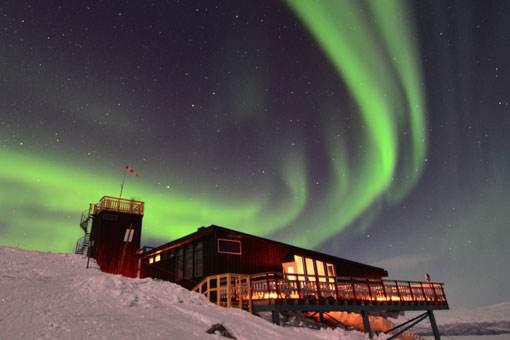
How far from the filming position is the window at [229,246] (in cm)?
2127

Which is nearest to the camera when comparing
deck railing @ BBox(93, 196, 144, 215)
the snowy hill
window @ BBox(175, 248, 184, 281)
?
the snowy hill

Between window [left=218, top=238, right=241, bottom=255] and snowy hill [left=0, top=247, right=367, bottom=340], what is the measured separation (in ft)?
23.2

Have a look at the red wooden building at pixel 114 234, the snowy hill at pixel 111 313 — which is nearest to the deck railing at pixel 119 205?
the red wooden building at pixel 114 234

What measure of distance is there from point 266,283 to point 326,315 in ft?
24.9

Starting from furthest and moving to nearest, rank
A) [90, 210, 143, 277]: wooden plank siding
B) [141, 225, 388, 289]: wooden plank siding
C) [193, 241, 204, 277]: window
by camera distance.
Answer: [90, 210, 143, 277]: wooden plank siding < [193, 241, 204, 277]: window < [141, 225, 388, 289]: wooden plank siding

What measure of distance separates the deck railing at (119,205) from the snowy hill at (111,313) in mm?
20697

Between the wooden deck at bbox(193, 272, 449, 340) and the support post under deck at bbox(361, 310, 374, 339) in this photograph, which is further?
the support post under deck at bbox(361, 310, 374, 339)

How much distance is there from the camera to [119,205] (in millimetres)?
34031

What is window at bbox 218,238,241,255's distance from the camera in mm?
21266

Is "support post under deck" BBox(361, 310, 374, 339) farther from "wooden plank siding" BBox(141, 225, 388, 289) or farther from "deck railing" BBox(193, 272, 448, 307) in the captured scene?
"wooden plank siding" BBox(141, 225, 388, 289)

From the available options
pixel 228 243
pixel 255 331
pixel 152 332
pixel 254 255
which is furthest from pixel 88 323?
pixel 254 255

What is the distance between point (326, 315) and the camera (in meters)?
20.9

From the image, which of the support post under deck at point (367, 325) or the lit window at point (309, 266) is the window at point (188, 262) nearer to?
the lit window at point (309, 266)

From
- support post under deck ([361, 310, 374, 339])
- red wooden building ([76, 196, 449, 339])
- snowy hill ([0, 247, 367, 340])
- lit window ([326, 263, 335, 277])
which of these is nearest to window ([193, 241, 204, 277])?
red wooden building ([76, 196, 449, 339])
